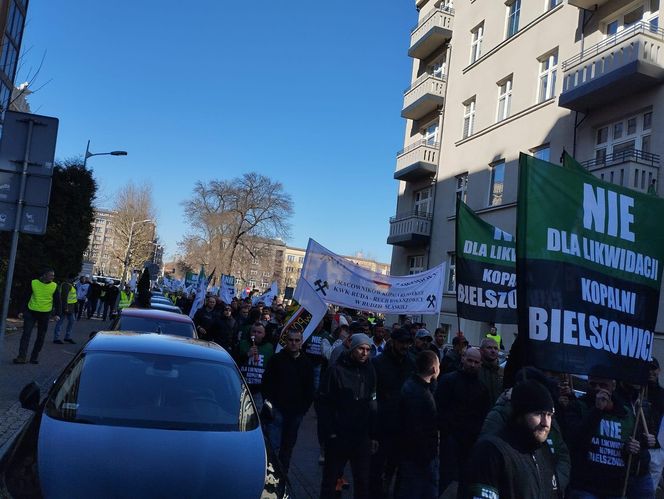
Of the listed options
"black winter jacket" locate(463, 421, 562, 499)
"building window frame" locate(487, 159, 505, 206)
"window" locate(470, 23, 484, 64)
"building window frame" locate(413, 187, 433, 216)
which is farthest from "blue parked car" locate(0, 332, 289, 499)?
"window" locate(470, 23, 484, 64)

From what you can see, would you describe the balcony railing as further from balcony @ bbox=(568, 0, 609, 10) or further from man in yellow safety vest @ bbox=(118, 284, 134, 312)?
man in yellow safety vest @ bbox=(118, 284, 134, 312)

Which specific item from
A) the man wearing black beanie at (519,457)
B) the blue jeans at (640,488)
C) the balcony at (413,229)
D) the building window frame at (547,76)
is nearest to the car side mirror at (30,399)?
the man wearing black beanie at (519,457)

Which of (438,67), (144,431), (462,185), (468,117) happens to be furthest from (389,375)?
(438,67)

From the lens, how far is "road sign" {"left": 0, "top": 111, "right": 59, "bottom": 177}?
22.7ft

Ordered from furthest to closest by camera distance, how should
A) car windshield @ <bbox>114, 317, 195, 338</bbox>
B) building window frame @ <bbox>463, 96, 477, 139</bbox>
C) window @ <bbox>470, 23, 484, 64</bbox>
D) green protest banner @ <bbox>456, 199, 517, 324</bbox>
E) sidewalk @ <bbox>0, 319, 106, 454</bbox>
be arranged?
window @ <bbox>470, 23, 484, 64</bbox>
building window frame @ <bbox>463, 96, 477, 139</bbox>
car windshield @ <bbox>114, 317, 195, 338</bbox>
green protest banner @ <bbox>456, 199, 517, 324</bbox>
sidewalk @ <bbox>0, 319, 106, 454</bbox>

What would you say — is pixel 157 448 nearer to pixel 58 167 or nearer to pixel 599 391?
pixel 599 391

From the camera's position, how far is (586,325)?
4211 mm

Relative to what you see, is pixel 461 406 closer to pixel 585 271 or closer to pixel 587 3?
pixel 585 271

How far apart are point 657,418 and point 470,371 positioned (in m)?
1.88

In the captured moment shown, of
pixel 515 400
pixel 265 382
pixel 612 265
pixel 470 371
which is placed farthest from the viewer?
pixel 265 382

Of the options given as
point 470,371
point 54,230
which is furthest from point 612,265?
point 54,230

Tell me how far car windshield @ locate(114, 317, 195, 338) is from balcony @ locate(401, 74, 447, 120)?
20.6 metres

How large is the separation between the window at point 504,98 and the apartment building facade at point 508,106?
43mm

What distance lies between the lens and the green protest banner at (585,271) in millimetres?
4039
